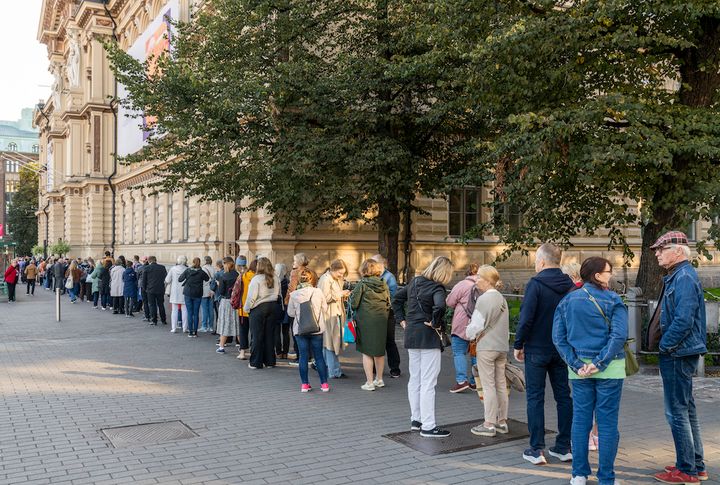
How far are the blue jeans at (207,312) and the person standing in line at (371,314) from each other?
756 cm

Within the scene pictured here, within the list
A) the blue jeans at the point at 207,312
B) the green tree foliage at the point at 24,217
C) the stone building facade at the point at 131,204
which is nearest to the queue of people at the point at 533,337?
the blue jeans at the point at 207,312

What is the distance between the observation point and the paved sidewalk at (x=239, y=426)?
6180 millimetres

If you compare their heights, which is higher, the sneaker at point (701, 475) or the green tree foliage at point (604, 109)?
the green tree foliage at point (604, 109)

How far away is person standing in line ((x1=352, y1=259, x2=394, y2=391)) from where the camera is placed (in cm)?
968

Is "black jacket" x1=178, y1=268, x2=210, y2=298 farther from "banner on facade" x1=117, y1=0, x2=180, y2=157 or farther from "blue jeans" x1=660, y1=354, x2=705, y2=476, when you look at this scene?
"banner on facade" x1=117, y1=0, x2=180, y2=157

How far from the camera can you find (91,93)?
5188 centimetres

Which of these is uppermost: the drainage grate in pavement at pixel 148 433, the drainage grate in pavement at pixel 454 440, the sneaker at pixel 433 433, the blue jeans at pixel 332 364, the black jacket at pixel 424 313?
the black jacket at pixel 424 313

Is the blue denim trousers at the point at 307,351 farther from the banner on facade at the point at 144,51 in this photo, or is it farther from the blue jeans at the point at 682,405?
the banner on facade at the point at 144,51

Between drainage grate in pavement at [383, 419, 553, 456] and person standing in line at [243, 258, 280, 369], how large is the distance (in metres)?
4.46

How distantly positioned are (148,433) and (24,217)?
81.4 metres

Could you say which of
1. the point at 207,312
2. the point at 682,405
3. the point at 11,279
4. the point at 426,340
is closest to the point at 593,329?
the point at 682,405

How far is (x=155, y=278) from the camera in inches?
714

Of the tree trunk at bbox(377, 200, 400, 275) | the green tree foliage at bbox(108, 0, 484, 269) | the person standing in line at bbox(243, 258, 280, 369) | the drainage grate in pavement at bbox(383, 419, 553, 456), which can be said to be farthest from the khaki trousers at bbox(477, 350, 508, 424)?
the tree trunk at bbox(377, 200, 400, 275)

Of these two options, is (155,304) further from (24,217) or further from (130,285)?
(24,217)
